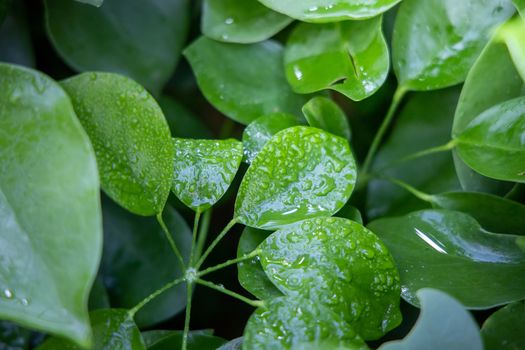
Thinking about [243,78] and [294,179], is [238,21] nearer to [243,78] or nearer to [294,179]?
[243,78]

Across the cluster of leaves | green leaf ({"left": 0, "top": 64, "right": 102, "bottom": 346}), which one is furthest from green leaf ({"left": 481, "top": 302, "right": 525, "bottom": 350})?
green leaf ({"left": 0, "top": 64, "right": 102, "bottom": 346})

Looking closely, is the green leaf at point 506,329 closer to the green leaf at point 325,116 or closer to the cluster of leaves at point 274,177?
the cluster of leaves at point 274,177

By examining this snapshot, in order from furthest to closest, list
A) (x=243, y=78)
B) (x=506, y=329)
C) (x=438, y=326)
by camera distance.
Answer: (x=243, y=78) → (x=506, y=329) → (x=438, y=326)

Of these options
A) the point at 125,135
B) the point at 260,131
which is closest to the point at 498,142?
the point at 260,131

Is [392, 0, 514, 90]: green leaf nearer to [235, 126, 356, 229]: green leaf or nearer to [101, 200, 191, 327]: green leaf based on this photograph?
[235, 126, 356, 229]: green leaf

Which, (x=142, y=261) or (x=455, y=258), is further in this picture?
(x=142, y=261)

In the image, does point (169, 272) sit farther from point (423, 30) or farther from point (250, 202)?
point (423, 30)

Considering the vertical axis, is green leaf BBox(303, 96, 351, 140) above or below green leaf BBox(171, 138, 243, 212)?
above
